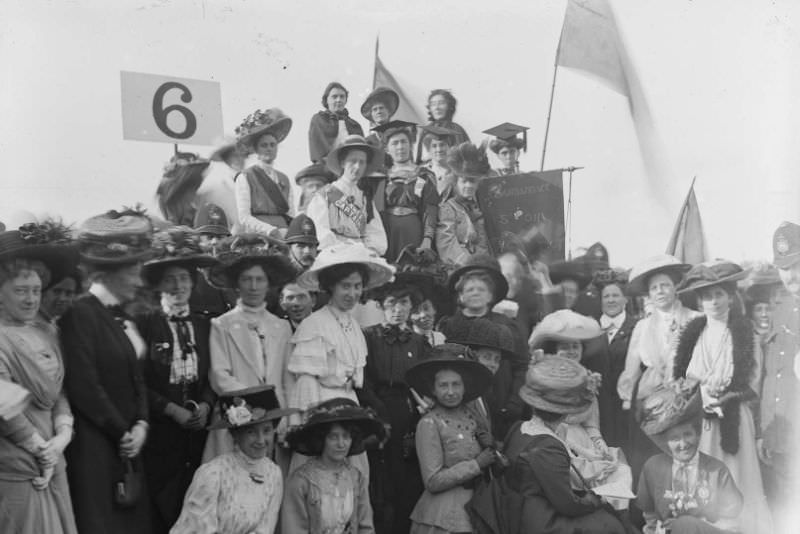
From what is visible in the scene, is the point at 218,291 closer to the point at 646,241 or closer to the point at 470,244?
the point at 470,244

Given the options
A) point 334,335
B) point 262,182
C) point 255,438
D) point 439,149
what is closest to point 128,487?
point 255,438

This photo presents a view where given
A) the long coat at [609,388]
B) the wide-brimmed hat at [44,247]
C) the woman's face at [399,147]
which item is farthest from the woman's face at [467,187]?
the wide-brimmed hat at [44,247]

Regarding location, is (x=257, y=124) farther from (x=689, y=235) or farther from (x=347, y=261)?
(x=689, y=235)

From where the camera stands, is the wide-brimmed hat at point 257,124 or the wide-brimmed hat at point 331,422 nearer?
the wide-brimmed hat at point 331,422

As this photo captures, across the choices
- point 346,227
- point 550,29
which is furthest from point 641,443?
point 550,29

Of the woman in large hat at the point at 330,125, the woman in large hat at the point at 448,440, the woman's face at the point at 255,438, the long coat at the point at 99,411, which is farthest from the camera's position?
the woman in large hat at the point at 330,125

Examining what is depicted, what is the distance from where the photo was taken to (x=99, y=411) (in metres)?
5.36

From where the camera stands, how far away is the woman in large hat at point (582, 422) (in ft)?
21.8

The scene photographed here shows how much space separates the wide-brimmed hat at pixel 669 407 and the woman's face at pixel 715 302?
54 centimetres

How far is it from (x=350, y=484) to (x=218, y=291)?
5.30 ft

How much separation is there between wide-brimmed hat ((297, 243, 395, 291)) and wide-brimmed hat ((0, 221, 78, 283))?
1517 mm

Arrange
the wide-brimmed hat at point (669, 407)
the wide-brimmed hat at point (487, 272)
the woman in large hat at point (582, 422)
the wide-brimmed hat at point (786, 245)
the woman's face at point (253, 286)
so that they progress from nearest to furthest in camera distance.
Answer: the woman's face at point (253, 286)
the woman in large hat at point (582, 422)
the wide-brimmed hat at point (669, 407)
the wide-brimmed hat at point (487, 272)
the wide-brimmed hat at point (786, 245)

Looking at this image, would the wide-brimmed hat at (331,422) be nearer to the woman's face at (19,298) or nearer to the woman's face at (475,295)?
→ the woman's face at (475,295)

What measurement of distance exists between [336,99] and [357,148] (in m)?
0.87
